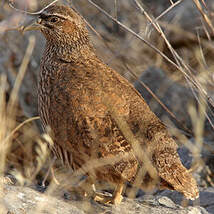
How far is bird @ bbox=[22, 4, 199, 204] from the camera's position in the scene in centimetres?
432

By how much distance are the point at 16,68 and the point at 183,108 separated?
2908mm

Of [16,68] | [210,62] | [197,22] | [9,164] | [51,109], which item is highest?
[197,22]

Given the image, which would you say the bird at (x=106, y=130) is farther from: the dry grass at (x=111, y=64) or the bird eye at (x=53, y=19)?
the dry grass at (x=111, y=64)

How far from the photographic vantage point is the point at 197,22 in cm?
872

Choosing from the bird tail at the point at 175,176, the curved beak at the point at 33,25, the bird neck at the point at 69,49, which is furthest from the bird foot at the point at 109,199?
the curved beak at the point at 33,25

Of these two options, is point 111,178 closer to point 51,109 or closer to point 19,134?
point 51,109

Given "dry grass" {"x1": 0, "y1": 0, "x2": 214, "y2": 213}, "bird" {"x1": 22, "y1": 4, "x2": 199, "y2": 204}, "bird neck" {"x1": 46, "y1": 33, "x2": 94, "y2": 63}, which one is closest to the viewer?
"bird" {"x1": 22, "y1": 4, "x2": 199, "y2": 204}

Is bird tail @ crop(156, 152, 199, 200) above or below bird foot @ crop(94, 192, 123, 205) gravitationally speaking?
above

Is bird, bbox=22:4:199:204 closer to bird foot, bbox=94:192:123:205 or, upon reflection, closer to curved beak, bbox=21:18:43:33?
bird foot, bbox=94:192:123:205

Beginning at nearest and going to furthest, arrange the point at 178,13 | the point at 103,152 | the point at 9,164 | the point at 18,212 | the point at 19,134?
1. the point at 18,212
2. the point at 103,152
3. the point at 9,164
4. the point at 19,134
5. the point at 178,13

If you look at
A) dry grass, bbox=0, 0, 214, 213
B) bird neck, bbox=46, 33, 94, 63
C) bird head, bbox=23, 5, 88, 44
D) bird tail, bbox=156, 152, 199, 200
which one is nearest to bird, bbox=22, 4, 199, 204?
bird tail, bbox=156, 152, 199, 200

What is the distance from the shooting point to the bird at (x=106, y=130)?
Result: 4320 millimetres

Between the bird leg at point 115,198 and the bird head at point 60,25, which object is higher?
the bird head at point 60,25

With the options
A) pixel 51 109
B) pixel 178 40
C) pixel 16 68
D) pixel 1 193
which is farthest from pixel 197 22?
pixel 1 193
